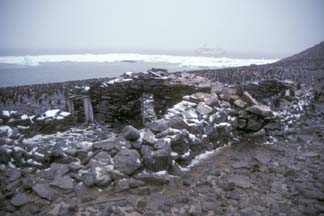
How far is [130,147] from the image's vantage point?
16.9 feet

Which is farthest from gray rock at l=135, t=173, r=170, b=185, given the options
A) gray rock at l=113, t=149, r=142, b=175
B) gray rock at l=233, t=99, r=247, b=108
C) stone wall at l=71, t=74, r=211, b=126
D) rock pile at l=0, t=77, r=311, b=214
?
stone wall at l=71, t=74, r=211, b=126

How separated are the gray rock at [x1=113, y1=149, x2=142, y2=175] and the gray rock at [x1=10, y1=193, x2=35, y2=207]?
5.13ft

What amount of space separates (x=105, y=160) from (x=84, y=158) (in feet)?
1.63

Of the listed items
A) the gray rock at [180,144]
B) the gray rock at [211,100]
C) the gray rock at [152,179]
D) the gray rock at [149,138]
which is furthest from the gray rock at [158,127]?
the gray rock at [211,100]

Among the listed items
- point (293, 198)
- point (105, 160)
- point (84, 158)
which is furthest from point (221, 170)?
point (84, 158)

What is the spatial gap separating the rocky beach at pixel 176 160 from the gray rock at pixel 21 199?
16 millimetres

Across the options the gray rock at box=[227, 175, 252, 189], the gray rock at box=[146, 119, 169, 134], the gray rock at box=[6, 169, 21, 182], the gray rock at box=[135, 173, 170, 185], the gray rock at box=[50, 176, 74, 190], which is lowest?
the gray rock at box=[227, 175, 252, 189]

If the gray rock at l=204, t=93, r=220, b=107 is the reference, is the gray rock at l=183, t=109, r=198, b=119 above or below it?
below

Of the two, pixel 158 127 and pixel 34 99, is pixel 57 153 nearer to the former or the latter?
pixel 158 127

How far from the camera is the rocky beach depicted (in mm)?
4078

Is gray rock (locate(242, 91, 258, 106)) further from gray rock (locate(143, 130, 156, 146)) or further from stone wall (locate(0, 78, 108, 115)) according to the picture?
stone wall (locate(0, 78, 108, 115))

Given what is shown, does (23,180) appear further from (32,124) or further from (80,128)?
(80,128)

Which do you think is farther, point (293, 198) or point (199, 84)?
point (199, 84)

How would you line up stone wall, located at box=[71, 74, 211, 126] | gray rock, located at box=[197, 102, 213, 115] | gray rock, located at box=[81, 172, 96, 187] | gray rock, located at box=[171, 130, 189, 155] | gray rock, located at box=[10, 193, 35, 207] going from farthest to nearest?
stone wall, located at box=[71, 74, 211, 126], gray rock, located at box=[197, 102, 213, 115], gray rock, located at box=[171, 130, 189, 155], gray rock, located at box=[81, 172, 96, 187], gray rock, located at box=[10, 193, 35, 207]
